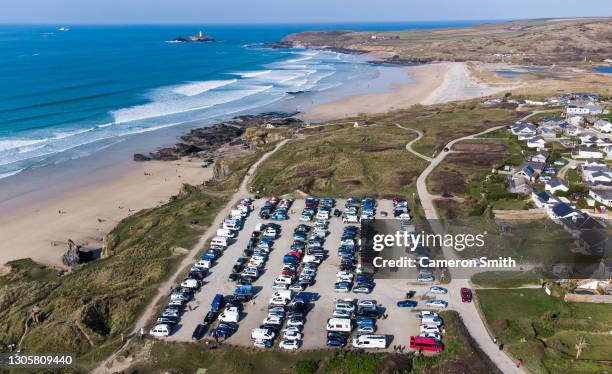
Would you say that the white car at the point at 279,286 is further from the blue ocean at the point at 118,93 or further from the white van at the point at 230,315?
the blue ocean at the point at 118,93

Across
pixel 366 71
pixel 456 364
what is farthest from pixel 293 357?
pixel 366 71

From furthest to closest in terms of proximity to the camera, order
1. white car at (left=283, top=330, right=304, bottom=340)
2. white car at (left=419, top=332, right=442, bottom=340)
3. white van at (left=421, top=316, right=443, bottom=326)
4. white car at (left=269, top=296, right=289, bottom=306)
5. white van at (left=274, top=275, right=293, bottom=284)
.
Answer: white van at (left=274, top=275, right=293, bottom=284) < white car at (left=269, top=296, right=289, bottom=306) < white van at (left=421, top=316, right=443, bottom=326) < white car at (left=283, top=330, right=304, bottom=340) < white car at (left=419, top=332, right=442, bottom=340)

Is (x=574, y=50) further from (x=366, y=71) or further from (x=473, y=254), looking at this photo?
(x=473, y=254)

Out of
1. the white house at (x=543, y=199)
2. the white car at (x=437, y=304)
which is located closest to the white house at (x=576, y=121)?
the white house at (x=543, y=199)

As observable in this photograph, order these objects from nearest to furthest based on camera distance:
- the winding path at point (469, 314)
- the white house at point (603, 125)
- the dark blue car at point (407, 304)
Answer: the winding path at point (469, 314) → the dark blue car at point (407, 304) → the white house at point (603, 125)

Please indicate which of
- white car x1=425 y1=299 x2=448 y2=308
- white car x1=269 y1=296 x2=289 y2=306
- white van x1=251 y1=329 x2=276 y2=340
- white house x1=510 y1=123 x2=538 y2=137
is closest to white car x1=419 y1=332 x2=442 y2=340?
white car x1=425 y1=299 x2=448 y2=308

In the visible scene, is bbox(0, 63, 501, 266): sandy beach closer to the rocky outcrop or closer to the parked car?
the rocky outcrop

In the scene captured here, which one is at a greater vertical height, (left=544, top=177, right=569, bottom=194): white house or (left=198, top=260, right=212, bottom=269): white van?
(left=544, top=177, right=569, bottom=194): white house
